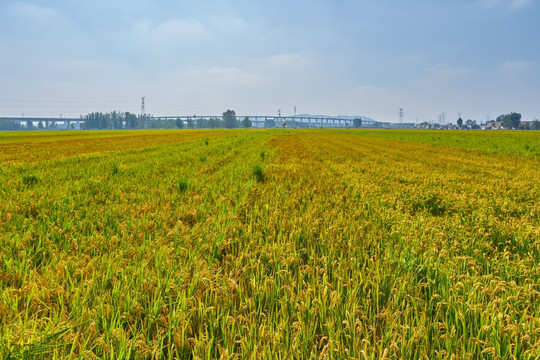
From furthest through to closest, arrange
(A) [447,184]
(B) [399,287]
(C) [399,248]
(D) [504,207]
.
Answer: (A) [447,184]
(D) [504,207]
(C) [399,248]
(B) [399,287]

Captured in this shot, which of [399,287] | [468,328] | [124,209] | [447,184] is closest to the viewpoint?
[468,328]

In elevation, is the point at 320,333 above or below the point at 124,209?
below

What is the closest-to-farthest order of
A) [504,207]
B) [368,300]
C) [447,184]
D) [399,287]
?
[368,300]
[399,287]
[504,207]
[447,184]

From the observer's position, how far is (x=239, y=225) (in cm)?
397

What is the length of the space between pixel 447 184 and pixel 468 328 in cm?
649

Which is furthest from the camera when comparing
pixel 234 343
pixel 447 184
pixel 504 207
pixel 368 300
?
pixel 447 184

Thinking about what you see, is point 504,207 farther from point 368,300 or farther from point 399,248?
point 368,300

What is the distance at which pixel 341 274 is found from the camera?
8.54 ft

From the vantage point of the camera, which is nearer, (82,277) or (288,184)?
(82,277)

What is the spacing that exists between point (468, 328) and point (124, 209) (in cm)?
479

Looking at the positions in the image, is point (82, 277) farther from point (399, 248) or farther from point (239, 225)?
point (399, 248)

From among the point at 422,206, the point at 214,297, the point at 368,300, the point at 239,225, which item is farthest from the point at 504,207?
the point at 214,297

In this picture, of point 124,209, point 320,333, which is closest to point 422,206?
point 320,333

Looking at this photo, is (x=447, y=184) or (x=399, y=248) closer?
(x=399, y=248)
